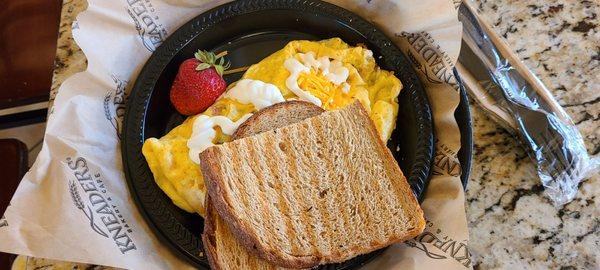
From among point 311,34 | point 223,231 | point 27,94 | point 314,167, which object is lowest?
point 27,94

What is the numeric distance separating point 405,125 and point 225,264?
0.71 m

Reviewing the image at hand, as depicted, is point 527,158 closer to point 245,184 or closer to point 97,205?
point 245,184

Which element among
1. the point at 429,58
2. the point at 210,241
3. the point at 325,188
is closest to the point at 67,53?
the point at 210,241

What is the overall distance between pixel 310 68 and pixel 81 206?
797 mm

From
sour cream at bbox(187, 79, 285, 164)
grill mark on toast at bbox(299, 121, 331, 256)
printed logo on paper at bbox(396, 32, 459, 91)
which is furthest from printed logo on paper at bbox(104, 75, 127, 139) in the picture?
printed logo on paper at bbox(396, 32, 459, 91)

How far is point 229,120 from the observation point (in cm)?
168

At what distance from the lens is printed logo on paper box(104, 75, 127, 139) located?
175 centimetres

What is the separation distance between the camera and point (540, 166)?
5.50 ft

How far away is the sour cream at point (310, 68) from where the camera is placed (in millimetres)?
1721

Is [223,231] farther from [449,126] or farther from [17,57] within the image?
[17,57]

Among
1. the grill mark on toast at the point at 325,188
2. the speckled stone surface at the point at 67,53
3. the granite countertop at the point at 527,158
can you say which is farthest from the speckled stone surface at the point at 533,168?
the speckled stone surface at the point at 67,53

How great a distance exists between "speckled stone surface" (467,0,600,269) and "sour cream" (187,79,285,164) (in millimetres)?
668

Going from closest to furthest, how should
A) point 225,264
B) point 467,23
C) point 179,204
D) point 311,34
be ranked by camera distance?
point 225,264 < point 179,204 < point 467,23 < point 311,34

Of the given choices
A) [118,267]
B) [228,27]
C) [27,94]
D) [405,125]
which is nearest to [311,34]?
[228,27]
